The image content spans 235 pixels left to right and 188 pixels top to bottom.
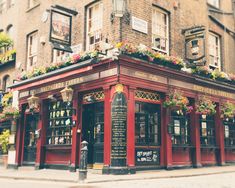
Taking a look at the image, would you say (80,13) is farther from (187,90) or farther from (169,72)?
(187,90)

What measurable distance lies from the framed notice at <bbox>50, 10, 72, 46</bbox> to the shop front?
4.37 feet

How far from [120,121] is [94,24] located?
16.3ft

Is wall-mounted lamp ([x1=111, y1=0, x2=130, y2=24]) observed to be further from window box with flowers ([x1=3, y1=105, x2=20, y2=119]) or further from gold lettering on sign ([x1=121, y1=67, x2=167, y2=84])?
window box with flowers ([x1=3, y1=105, x2=20, y2=119])

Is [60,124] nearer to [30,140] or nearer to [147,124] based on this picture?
[30,140]

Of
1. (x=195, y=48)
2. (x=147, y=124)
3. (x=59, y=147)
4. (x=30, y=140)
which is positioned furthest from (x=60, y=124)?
(x=195, y=48)

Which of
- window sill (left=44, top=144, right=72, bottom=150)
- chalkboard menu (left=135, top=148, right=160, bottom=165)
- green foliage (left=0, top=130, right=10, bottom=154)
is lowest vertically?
chalkboard menu (left=135, top=148, right=160, bottom=165)

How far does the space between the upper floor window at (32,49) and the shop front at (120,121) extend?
1.71 m

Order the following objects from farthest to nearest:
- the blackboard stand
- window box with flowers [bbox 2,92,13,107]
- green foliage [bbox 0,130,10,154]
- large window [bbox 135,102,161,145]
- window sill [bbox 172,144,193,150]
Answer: window box with flowers [bbox 2,92,13,107] < green foliage [bbox 0,130,10,154] < window sill [bbox 172,144,193,150] < large window [bbox 135,102,161,145] < the blackboard stand

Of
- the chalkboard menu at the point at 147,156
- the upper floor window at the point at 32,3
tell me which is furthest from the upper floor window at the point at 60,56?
the chalkboard menu at the point at 147,156

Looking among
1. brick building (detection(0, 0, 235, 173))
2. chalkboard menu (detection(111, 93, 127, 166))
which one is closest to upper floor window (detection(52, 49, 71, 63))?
brick building (detection(0, 0, 235, 173))

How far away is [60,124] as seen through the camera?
15633mm

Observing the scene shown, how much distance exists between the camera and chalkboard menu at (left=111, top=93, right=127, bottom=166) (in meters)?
12.3

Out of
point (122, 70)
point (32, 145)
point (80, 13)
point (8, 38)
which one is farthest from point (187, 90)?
point (8, 38)

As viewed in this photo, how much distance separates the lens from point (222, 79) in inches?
683
